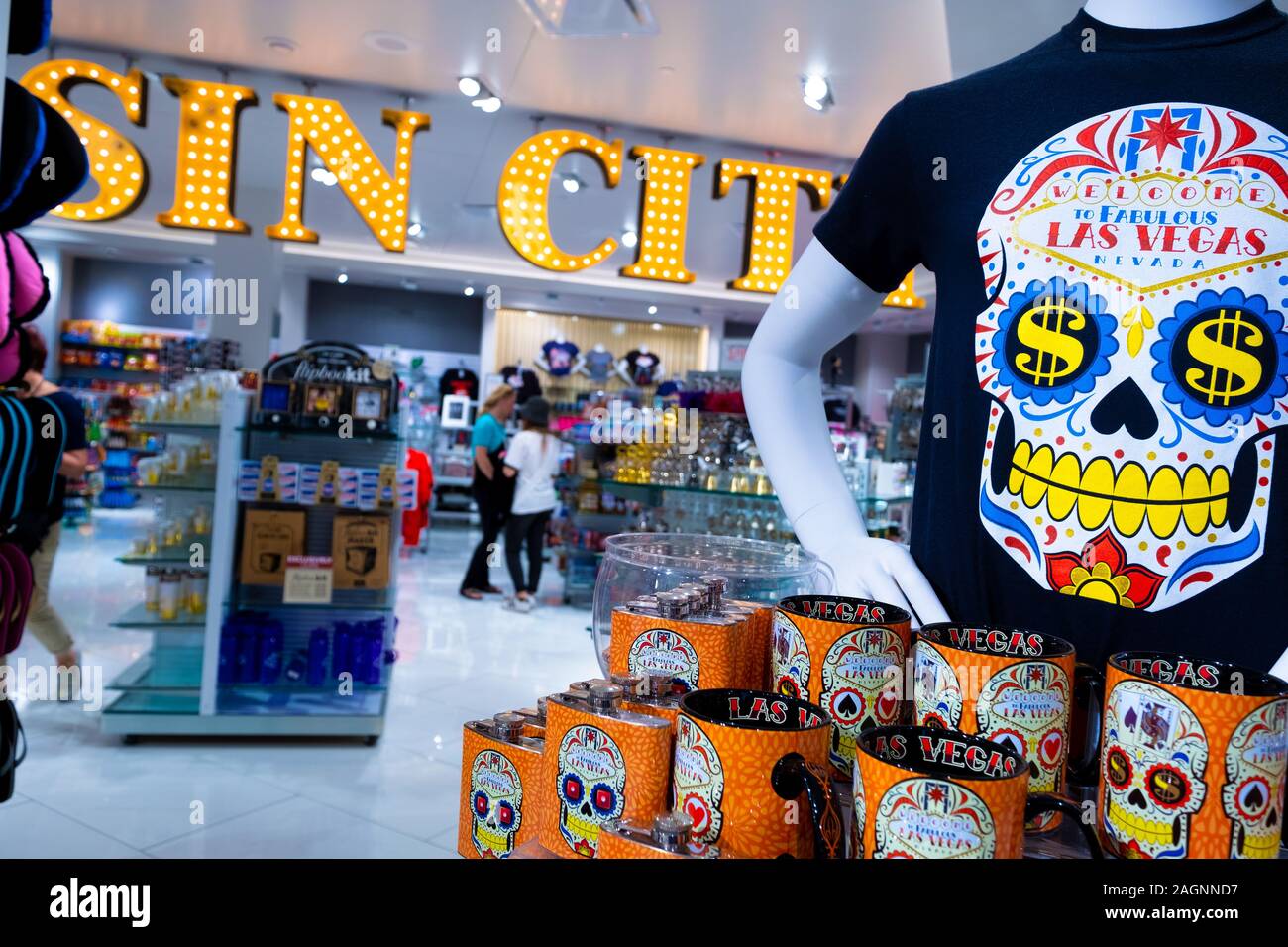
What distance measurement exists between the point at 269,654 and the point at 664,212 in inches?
119

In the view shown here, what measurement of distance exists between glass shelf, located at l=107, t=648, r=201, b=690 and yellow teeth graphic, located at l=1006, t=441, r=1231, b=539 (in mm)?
3670

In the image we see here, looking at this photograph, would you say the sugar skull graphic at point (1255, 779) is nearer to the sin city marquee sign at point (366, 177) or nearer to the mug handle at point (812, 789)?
the mug handle at point (812, 789)

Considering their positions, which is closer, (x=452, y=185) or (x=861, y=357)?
(x=452, y=185)

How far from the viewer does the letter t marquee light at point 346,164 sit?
4879 millimetres

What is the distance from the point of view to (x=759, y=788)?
66 cm

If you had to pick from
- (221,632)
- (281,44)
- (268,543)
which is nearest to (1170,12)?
(268,543)

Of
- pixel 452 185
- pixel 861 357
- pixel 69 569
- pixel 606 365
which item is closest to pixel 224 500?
pixel 69 569

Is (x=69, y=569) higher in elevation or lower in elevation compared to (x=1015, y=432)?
lower

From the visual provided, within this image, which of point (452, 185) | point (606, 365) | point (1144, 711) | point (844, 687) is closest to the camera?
point (1144, 711)

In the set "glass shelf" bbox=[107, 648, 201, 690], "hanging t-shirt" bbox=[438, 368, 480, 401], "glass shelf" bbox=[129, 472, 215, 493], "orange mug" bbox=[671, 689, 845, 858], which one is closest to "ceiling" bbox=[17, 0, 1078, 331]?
"glass shelf" bbox=[129, 472, 215, 493]

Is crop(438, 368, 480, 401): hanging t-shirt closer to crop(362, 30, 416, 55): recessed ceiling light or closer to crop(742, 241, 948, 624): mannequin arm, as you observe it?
crop(362, 30, 416, 55): recessed ceiling light

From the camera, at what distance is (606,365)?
1348 cm
